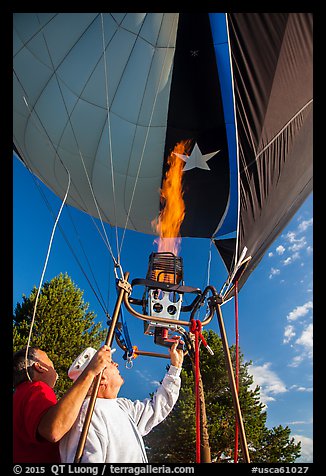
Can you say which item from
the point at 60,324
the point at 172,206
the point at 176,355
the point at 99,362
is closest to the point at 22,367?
the point at 99,362

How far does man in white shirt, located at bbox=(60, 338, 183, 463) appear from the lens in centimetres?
182

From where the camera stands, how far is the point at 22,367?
6.84 feet

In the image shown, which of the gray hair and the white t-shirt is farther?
the gray hair

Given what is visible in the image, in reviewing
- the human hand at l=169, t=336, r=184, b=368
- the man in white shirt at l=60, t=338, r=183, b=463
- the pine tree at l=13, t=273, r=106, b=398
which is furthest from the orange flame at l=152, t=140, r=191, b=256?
the pine tree at l=13, t=273, r=106, b=398

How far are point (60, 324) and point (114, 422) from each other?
11.5 metres

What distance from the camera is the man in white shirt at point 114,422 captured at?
182 cm

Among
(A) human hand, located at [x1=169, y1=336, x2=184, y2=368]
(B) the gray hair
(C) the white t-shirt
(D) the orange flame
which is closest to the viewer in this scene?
(C) the white t-shirt

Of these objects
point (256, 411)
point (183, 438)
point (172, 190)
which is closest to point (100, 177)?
point (172, 190)

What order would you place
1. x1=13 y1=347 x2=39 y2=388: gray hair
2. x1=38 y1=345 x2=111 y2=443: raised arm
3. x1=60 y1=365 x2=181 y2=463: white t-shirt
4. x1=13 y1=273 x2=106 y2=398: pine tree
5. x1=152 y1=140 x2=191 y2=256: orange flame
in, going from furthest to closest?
x1=13 y1=273 x2=106 y2=398: pine tree
x1=152 y1=140 x2=191 y2=256: orange flame
x1=13 y1=347 x2=39 y2=388: gray hair
x1=60 y1=365 x2=181 y2=463: white t-shirt
x1=38 y1=345 x2=111 y2=443: raised arm

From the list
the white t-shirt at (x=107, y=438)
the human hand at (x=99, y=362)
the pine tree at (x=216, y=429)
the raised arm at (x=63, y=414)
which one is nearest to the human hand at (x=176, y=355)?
the white t-shirt at (x=107, y=438)

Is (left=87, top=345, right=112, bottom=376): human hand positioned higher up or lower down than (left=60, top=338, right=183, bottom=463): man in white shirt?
higher up

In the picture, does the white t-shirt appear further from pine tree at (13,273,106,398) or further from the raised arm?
pine tree at (13,273,106,398)

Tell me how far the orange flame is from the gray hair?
2.56 m

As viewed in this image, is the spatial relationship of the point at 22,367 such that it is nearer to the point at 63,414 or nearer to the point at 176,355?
the point at 63,414
